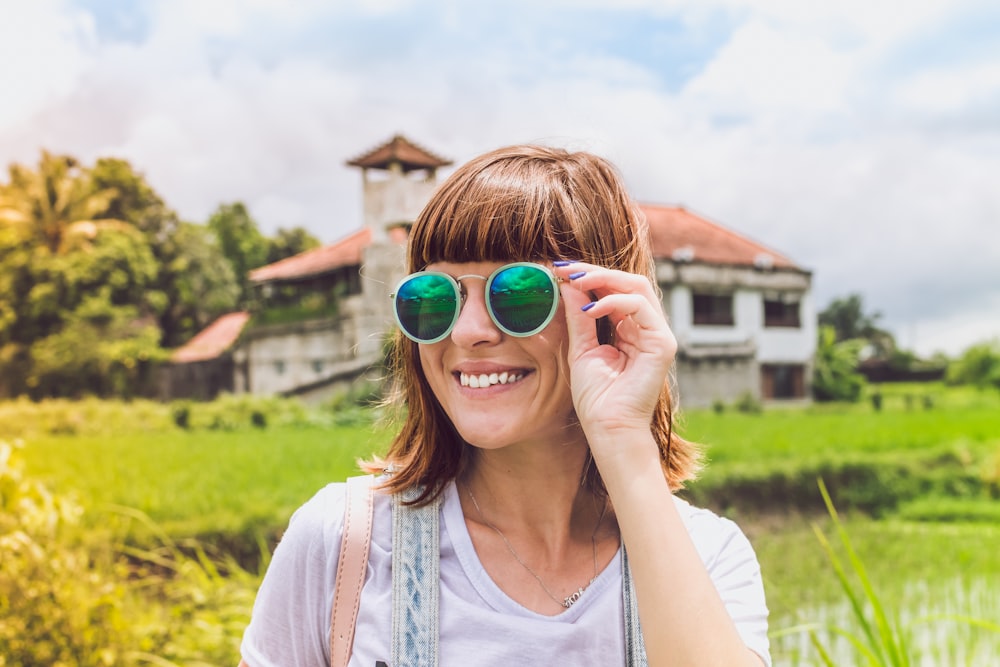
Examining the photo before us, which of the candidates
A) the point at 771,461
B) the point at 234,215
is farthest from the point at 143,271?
the point at 771,461

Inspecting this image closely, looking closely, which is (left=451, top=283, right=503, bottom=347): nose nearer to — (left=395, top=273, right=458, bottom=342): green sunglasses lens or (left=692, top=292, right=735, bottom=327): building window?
(left=395, top=273, right=458, bottom=342): green sunglasses lens

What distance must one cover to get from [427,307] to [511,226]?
142 mm

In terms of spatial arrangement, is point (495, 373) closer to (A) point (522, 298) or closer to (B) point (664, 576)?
(A) point (522, 298)

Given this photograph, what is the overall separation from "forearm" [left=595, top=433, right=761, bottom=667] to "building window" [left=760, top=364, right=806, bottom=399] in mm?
14834

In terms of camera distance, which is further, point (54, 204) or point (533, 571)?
point (54, 204)

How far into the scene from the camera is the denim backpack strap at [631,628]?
3.04ft

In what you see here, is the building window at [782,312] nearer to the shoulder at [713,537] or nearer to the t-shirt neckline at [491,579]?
the shoulder at [713,537]

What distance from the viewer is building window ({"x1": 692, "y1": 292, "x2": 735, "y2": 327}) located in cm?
1447

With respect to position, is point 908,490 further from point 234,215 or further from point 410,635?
point 234,215

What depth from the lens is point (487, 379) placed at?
3.23 ft

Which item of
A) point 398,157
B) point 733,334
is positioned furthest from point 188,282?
point 733,334

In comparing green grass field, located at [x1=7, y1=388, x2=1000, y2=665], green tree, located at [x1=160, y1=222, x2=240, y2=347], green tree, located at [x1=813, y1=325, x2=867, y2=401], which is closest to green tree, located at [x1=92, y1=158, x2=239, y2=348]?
green tree, located at [x1=160, y1=222, x2=240, y2=347]

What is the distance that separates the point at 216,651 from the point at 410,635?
2374mm

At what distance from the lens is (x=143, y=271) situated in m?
13.8
